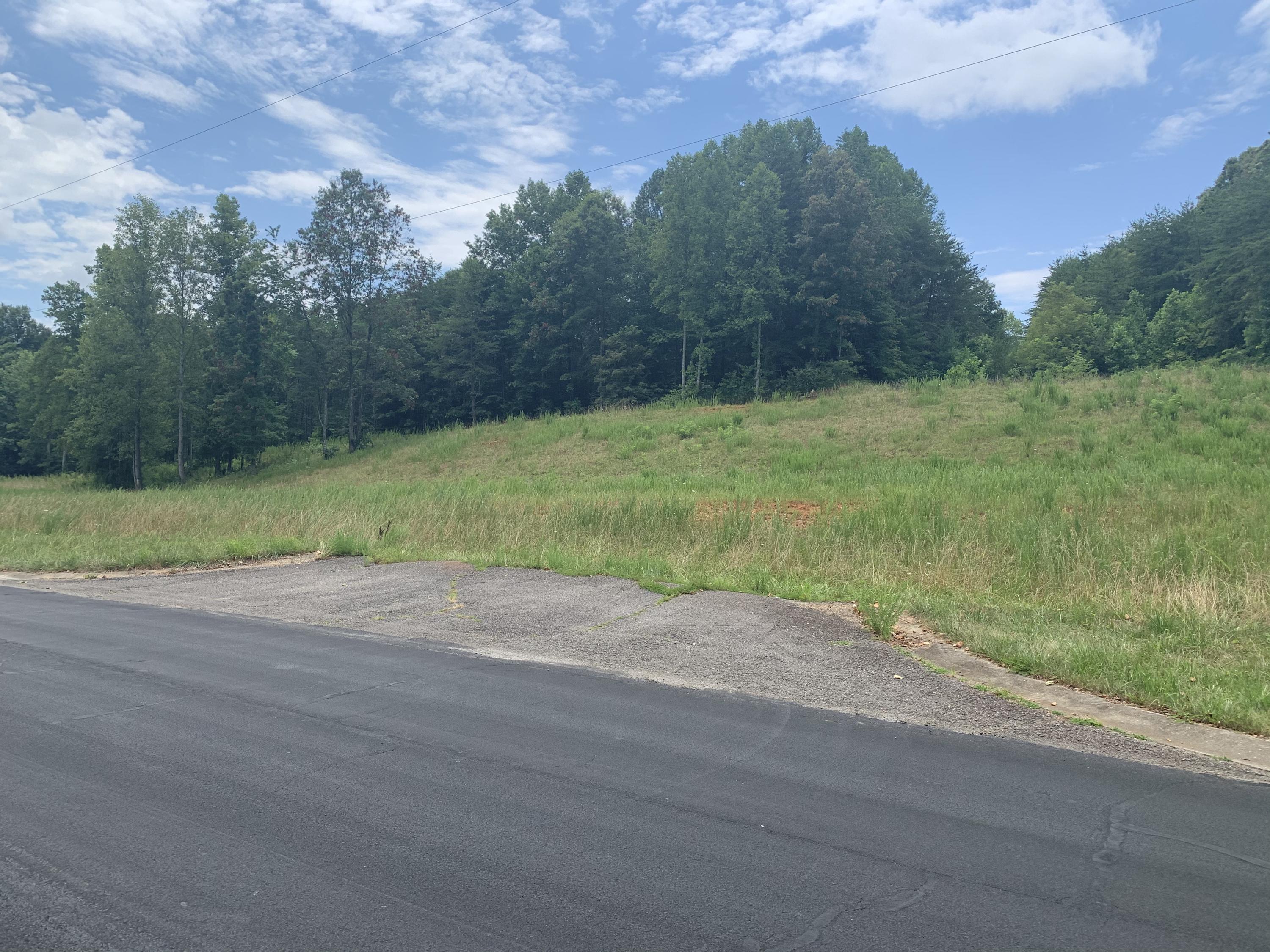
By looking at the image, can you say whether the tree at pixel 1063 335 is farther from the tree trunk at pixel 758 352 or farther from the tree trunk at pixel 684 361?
the tree trunk at pixel 684 361

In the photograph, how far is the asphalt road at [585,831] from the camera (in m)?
3.06

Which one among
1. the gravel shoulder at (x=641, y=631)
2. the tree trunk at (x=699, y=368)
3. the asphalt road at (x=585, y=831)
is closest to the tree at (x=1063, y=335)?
the tree trunk at (x=699, y=368)

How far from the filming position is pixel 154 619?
9.45 meters

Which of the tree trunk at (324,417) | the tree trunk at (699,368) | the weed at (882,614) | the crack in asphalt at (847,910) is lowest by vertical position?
the crack in asphalt at (847,910)

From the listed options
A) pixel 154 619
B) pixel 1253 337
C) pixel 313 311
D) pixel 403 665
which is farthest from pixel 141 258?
pixel 1253 337

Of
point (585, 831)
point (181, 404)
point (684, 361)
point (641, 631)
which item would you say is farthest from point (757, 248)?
point (585, 831)

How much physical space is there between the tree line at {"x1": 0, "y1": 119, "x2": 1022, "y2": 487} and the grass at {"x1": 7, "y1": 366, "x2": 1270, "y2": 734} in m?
16.5

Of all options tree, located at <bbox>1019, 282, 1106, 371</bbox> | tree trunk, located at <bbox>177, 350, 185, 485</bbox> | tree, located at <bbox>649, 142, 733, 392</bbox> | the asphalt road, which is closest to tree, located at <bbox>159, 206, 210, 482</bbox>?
tree trunk, located at <bbox>177, 350, 185, 485</bbox>

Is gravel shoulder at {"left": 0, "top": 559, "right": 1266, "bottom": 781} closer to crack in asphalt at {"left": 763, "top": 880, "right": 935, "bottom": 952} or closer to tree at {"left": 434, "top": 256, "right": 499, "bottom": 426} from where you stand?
crack in asphalt at {"left": 763, "top": 880, "right": 935, "bottom": 952}

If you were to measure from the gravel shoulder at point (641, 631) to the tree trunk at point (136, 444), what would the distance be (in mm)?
36481

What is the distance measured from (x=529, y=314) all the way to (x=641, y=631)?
52962 millimetres

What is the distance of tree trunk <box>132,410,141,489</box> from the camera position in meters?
45.2

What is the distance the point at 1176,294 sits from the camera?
56844 millimetres

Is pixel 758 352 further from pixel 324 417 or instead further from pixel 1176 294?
pixel 1176 294
